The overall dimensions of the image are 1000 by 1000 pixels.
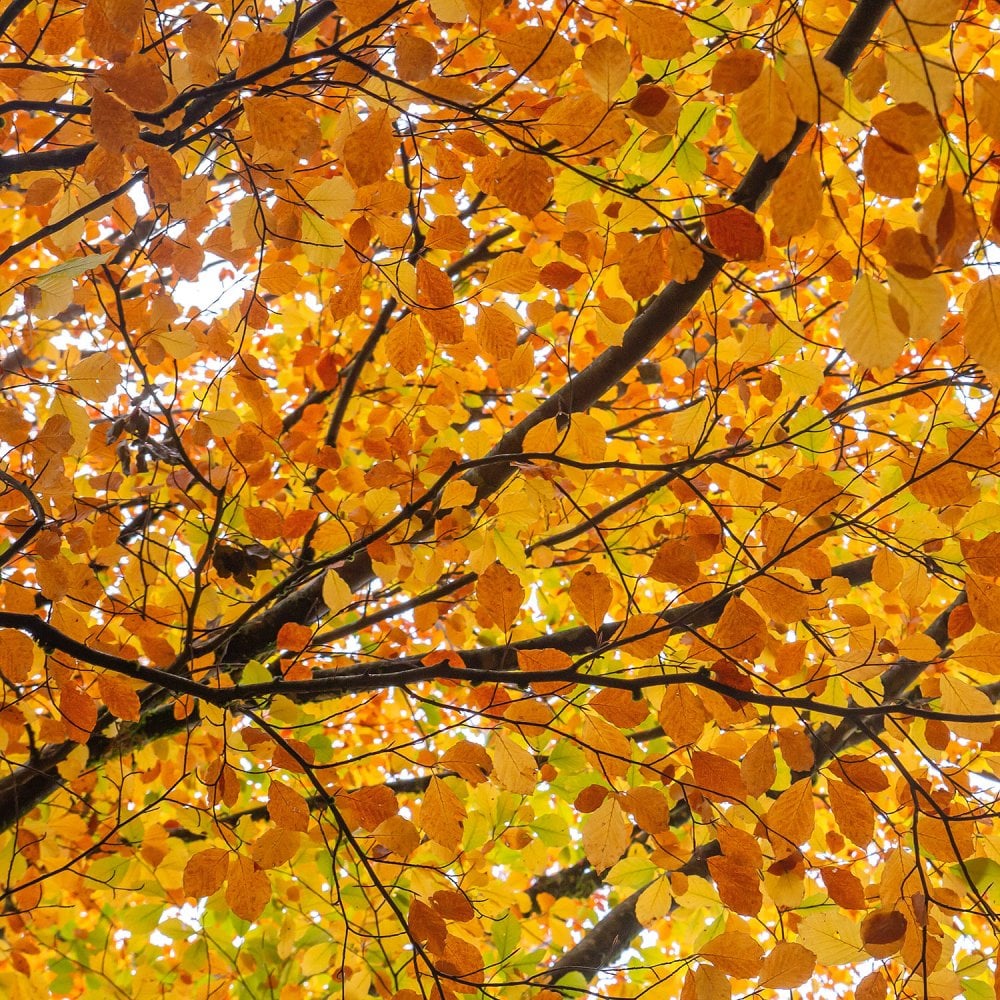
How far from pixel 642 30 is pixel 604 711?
42.1 inches

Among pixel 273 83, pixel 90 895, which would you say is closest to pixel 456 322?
pixel 273 83

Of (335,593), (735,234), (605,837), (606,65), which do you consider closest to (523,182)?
(606,65)

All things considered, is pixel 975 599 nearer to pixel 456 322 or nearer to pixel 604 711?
pixel 604 711

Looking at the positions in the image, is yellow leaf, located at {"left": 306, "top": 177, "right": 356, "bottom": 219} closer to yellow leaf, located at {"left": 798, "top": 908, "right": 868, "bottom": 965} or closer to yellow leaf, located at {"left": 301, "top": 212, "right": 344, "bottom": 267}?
yellow leaf, located at {"left": 301, "top": 212, "right": 344, "bottom": 267}

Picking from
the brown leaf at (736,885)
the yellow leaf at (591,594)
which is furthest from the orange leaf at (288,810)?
the brown leaf at (736,885)

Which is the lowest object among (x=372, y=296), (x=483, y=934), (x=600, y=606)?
(x=483, y=934)

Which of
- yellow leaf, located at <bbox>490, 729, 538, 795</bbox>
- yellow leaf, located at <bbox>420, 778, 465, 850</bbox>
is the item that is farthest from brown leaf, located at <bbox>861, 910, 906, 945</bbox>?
yellow leaf, located at <bbox>420, 778, 465, 850</bbox>

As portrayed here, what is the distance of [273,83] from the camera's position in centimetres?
129

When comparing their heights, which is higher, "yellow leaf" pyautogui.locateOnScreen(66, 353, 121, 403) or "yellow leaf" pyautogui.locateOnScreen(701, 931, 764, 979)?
"yellow leaf" pyautogui.locateOnScreen(66, 353, 121, 403)

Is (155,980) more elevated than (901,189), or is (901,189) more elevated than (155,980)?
(901,189)

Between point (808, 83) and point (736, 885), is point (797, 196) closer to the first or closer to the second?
point (808, 83)

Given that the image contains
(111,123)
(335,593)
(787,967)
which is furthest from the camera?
(335,593)

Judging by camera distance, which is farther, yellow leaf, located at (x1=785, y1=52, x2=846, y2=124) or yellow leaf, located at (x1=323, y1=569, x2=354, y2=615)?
yellow leaf, located at (x1=323, y1=569, x2=354, y2=615)

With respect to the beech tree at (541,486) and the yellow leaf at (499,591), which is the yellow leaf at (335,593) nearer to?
the beech tree at (541,486)
